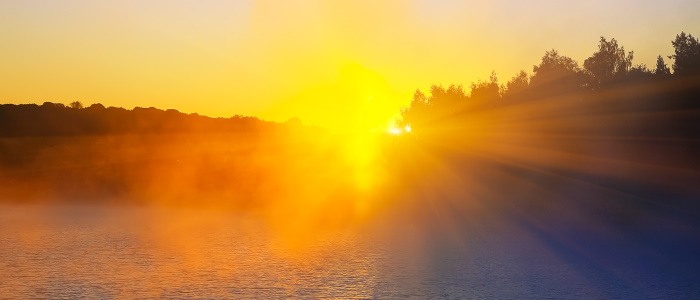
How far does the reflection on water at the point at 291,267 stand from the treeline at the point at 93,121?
44.4 metres

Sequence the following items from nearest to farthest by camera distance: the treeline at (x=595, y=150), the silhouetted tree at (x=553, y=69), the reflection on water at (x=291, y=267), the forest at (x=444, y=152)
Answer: the reflection on water at (x=291, y=267) < the treeline at (x=595, y=150) < the forest at (x=444, y=152) < the silhouetted tree at (x=553, y=69)

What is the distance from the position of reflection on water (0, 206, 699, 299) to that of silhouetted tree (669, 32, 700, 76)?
2449 centimetres

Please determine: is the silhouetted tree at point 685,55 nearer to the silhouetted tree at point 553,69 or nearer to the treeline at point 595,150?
the treeline at point 595,150

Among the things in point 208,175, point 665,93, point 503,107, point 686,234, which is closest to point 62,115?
point 208,175

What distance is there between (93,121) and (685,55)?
2114 inches

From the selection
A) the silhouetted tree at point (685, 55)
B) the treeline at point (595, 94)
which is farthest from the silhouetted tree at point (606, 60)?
the silhouetted tree at point (685, 55)

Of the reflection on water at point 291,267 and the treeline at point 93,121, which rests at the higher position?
the treeline at point 93,121

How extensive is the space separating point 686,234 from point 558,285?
11754 mm

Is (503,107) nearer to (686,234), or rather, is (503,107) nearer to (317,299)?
(686,234)

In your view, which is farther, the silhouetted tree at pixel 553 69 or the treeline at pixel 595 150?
the silhouetted tree at pixel 553 69

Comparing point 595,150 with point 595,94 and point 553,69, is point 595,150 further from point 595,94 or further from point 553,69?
point 553,69

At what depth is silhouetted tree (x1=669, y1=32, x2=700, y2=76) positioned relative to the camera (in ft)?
128

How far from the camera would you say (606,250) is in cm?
1903

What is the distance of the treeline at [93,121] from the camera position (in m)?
62.3
